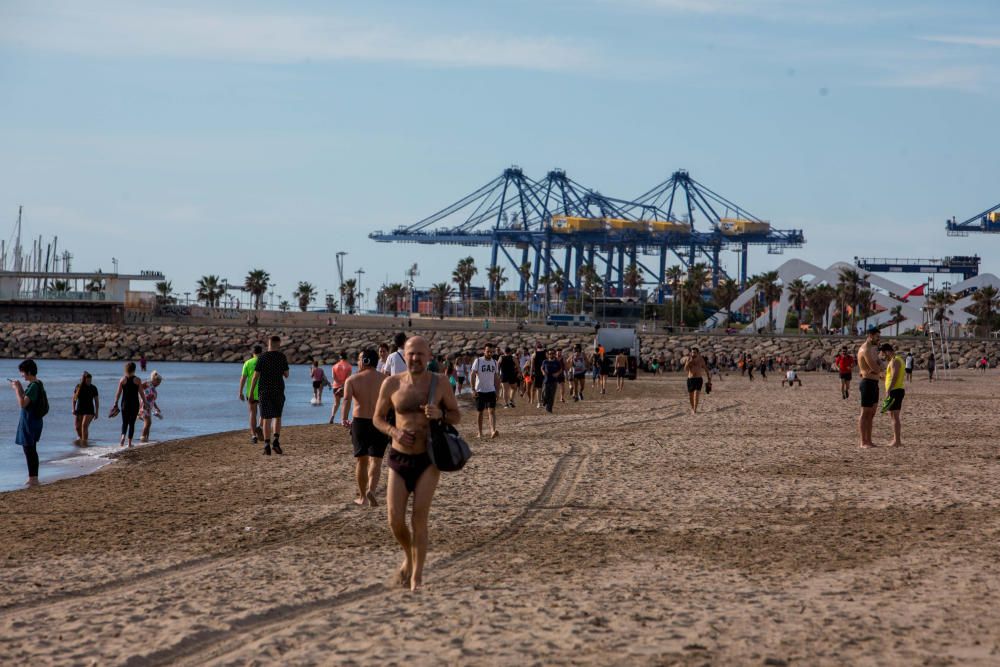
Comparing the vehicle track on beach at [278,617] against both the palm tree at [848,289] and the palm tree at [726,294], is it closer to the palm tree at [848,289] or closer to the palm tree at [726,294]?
the palm tree at [848,289]

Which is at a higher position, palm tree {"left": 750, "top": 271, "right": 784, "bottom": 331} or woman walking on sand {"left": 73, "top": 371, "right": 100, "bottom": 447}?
palm tree {"left": 750, "top": 271, "right": 784, "bottom": 331}

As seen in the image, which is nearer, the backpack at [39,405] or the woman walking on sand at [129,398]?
the backpack at [39,405]

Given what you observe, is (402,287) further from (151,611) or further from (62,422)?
(151,611)

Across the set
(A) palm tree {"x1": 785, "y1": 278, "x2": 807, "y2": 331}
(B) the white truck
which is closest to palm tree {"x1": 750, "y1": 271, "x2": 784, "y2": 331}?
(A) palm tree {"x1": 785, "y1": 278, "x2": 807, "y2": 331}

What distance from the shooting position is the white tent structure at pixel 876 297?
126 meters

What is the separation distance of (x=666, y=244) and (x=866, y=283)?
43590 millimetres

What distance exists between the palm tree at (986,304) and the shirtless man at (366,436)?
110017 millimetres

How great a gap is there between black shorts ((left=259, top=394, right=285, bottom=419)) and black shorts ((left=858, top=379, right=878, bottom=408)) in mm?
7181

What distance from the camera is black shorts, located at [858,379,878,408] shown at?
1588 centimetres

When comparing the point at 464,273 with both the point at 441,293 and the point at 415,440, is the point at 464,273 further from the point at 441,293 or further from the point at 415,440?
the point at 415,440

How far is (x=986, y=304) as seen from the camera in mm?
115625

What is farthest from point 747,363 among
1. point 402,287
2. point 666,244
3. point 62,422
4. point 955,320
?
point 402,287

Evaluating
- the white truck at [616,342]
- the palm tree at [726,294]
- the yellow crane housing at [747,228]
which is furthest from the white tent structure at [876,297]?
the white truck at [616,342]

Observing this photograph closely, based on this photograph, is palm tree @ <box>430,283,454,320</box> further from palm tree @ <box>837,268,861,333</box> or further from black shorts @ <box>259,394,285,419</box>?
black shorts @ <box>259,394,285,419</box>
